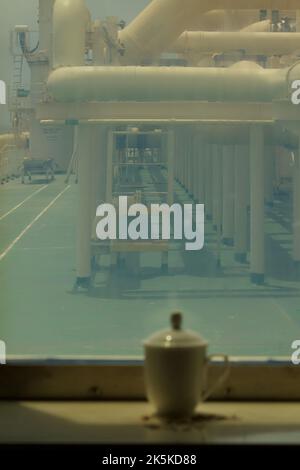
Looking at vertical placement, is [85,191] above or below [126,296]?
above

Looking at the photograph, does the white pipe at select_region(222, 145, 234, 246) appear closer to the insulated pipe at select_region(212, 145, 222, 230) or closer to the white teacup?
the insulated pipe at select_region(212, 145, 222, 230)

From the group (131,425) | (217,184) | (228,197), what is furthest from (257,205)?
(131,425)

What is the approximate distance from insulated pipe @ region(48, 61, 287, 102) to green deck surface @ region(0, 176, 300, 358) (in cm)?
27

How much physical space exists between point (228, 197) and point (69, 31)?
2.70 ft

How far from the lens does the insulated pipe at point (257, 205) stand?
285 centimetres

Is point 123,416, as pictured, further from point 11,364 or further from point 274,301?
point 274,301

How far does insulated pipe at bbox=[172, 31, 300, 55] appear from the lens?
2.13m

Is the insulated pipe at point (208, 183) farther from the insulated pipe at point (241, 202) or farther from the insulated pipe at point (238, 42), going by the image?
the insulated pipe at point (238, 42)

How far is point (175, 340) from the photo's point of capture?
1.03 m

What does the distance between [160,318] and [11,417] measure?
19.8 inches

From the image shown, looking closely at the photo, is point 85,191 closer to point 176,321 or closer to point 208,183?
point 208,183

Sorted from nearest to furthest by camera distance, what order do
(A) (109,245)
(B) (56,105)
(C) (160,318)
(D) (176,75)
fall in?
(C) (160,318)
(A) (109,245)
(D) (176,75)
(B) (56,105)

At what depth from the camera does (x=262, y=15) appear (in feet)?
6.64

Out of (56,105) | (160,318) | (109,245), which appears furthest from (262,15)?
(56,105)
